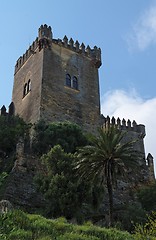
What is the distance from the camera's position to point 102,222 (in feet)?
75.5

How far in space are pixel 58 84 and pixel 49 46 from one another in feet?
12.1

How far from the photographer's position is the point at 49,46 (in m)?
38.0

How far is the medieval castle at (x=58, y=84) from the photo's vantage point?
3547cm

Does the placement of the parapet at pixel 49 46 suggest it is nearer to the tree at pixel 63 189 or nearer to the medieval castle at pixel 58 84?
the medieval castle at pixel 58 84

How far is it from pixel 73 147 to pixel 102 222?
26.1ft

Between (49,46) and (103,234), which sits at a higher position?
(49,46)

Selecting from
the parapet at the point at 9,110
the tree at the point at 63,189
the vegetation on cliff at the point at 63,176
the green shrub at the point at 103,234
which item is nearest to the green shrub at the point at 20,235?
the vegetation on cliff at the point at 63,176

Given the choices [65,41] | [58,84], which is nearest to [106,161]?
[58,84]

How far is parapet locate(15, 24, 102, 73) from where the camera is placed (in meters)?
37.9

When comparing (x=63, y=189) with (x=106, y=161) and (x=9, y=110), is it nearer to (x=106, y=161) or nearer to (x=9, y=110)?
(x=106, y=161)

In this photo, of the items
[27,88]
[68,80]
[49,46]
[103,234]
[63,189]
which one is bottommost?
[103,234]

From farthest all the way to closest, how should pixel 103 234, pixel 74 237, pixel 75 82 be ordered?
pixel 75 82 → pixel 103 234 → pixel 74 237

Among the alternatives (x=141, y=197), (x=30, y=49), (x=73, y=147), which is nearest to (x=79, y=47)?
(x=30, y=49)

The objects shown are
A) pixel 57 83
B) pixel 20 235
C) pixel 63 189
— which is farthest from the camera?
pixel 57 83
